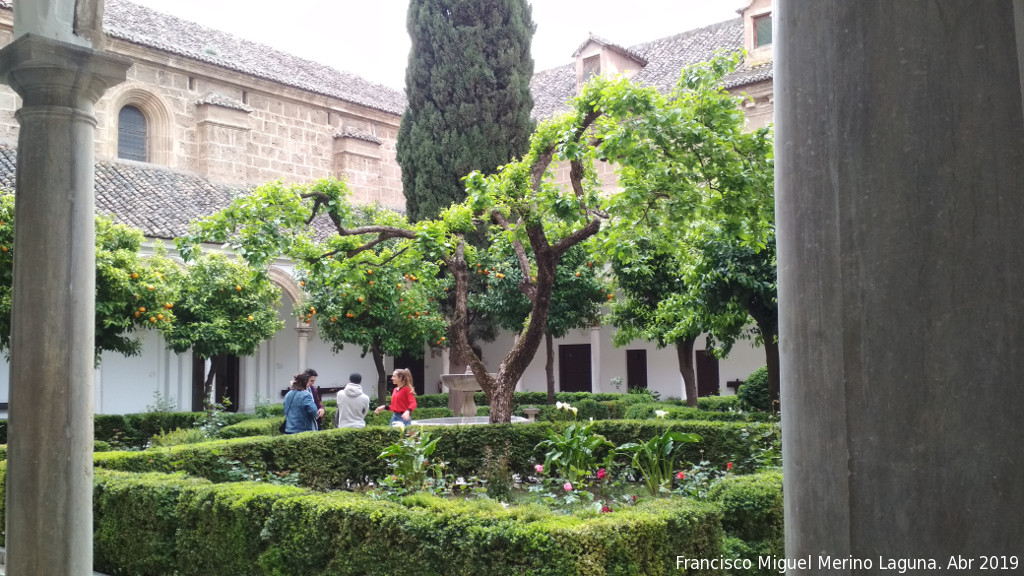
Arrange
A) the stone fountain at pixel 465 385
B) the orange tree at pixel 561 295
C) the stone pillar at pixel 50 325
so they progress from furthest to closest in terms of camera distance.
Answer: the orange tree at pixel 561 295 < the stone fountain at pixel 465 385 < the stone pillar at pixel 50 325

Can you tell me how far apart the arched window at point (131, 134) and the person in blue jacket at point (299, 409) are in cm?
1203

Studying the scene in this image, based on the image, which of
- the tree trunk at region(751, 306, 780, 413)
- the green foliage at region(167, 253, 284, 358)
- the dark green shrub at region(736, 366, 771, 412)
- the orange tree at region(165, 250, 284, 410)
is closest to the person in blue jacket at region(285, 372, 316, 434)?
the orange tree at region(165, 250, 284, 410)

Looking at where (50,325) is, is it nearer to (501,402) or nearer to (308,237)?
(308,237)

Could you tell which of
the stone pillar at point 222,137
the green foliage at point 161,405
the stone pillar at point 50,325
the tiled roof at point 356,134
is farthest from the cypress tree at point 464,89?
the stone pillar at point 50,325

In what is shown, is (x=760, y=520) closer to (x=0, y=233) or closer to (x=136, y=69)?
(x=0, y=233)

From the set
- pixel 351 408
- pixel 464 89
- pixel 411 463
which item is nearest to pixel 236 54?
pixel 464 89

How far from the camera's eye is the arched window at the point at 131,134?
1894cm

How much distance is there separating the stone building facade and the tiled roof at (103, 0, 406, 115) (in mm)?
55

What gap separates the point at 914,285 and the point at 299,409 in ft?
29.4

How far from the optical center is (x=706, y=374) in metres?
22.4

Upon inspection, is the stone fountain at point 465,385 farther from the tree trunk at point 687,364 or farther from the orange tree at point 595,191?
the tree trunk at point 687,364

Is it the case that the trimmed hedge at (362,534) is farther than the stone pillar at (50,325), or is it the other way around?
the trimmed hedge at (362,534)

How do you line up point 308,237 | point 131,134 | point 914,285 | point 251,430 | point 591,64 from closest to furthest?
point 914,285 → point 308,237 → point 251,430 → point 131,134 → point 591,64

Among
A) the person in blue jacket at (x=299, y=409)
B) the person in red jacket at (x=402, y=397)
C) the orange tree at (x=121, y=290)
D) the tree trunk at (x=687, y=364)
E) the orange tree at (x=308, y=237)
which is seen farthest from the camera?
the tree trunk at (x=687, y=364)
